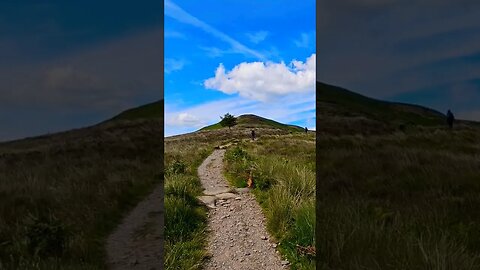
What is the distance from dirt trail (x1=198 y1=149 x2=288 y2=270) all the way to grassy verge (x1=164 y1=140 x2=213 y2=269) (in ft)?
0.55

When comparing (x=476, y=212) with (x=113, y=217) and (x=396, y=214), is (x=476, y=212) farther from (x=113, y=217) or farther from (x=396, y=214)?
(x=113, y=217)

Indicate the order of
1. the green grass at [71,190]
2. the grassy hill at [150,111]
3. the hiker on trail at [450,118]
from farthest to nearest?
the grassy hill at [150,111]
the hiker on trail at [450,118]
the green grass at [71,190]

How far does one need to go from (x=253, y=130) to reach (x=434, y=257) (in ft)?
37.7

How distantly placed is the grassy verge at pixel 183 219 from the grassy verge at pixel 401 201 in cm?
178

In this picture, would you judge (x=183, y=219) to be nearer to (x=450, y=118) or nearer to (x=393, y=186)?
(x=393, y=186)

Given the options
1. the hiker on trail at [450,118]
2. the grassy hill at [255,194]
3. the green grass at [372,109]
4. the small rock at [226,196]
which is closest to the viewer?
the hiker on trail at [450,118]

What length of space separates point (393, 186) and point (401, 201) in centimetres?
17

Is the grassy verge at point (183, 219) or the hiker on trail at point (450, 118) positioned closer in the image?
the hiker on trail at point (450, 118)

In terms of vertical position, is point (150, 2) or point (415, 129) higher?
point (150, 2)

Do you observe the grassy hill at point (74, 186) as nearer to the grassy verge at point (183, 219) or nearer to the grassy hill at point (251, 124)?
the grassy verge at point (183, 219)

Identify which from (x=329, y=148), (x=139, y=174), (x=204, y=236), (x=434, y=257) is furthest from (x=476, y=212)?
(x=204, y=236)

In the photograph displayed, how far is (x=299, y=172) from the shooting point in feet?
23.7

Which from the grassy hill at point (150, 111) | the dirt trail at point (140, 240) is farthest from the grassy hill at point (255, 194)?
the grassy hill at point (150, 111)

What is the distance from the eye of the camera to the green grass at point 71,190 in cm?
321
